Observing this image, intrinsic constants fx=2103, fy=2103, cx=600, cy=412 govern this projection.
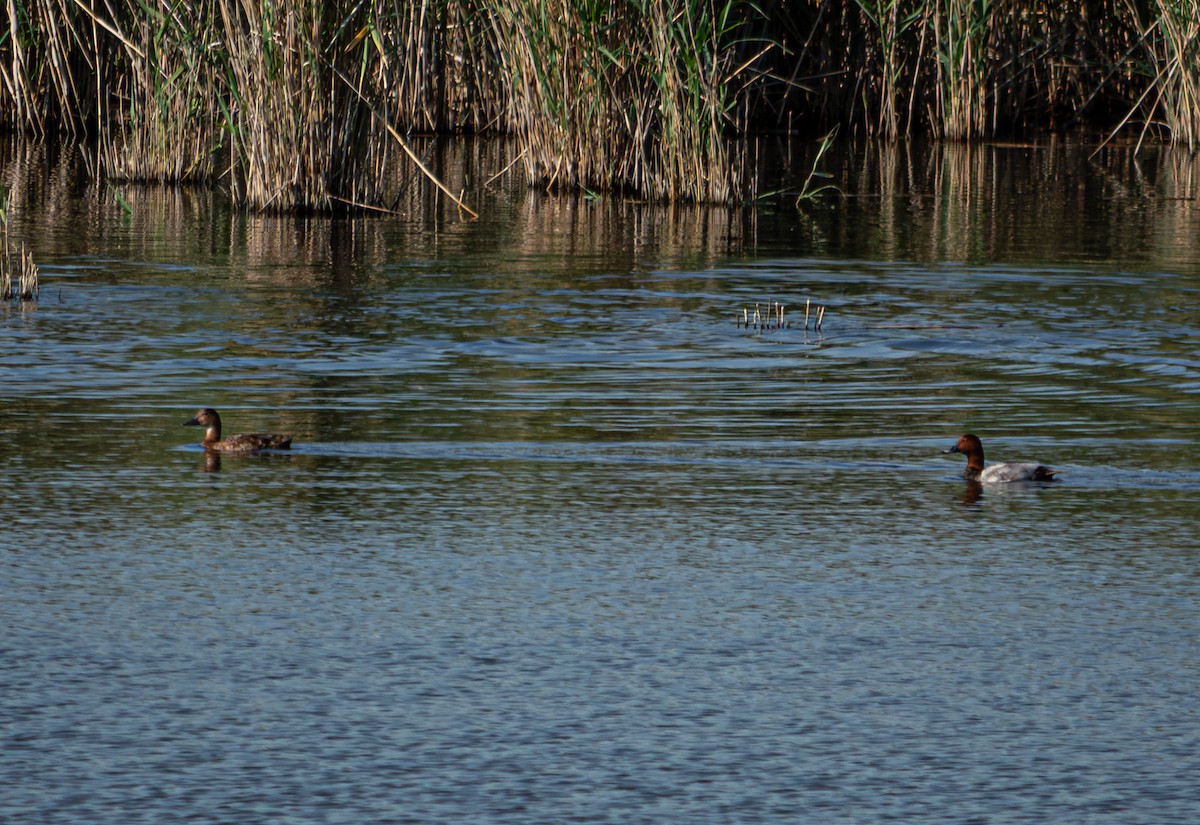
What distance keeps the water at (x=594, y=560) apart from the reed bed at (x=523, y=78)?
400 cm

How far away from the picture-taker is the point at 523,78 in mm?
18328

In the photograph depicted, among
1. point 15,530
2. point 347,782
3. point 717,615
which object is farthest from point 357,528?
point 347,782

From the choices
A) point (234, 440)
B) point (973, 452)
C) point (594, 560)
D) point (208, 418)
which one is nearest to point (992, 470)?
point (973, 452)

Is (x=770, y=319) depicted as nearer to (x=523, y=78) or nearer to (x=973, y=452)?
(x=973, y=452)

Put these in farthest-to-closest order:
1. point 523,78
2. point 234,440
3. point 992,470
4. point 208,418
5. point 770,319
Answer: point 523,78
point 770,319
point 208,418
point 234,440
point 992,470

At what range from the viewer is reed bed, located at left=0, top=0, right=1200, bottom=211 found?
16.5 m

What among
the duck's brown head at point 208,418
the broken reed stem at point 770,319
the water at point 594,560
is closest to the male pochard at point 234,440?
the duck's brown head at point 208,418

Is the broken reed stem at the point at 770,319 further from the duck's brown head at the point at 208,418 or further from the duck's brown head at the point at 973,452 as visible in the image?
the duck's brown head at the point at 208,418

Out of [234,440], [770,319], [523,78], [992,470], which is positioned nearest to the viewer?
[992,470]

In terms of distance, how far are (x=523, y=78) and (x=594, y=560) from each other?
12.6 m

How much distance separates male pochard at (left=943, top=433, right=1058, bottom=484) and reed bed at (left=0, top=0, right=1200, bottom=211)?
7.90m

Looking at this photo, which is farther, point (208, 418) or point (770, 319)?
point (770, 319)

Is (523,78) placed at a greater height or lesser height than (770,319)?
greater

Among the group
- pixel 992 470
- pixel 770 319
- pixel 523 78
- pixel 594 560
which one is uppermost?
pixel 523 78
